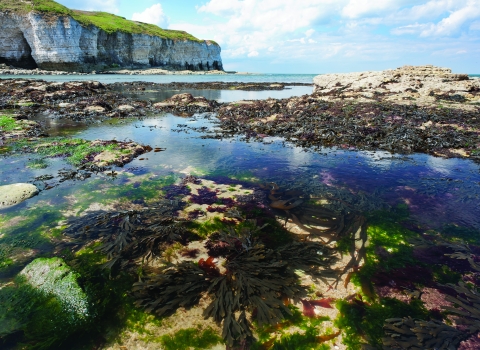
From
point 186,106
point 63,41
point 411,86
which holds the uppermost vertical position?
point 63,41

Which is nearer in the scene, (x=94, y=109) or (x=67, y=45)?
(x=94, y=109)

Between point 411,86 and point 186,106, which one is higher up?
point 411,86

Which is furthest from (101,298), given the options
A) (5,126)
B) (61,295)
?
(5,126)

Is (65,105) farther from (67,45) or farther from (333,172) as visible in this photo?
(67,45)

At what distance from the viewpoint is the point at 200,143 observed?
30.7ft

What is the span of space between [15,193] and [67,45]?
67707mm

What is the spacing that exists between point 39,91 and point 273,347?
83.1 feet

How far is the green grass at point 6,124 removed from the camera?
1002 cm

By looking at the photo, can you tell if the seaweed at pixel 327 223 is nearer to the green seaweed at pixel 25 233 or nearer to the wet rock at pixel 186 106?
the green seaweed at pixel 25 233

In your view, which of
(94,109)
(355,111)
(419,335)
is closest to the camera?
(419,335)

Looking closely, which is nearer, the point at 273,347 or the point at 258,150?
the point at 273,347

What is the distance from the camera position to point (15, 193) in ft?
16.0

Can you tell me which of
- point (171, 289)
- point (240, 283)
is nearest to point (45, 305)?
point (171, 289)

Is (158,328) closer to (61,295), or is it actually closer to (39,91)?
(61,295)
